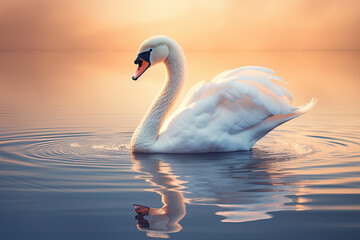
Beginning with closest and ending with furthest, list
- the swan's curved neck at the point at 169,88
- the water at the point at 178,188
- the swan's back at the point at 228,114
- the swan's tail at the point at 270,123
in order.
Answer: the water at the point at 178,188 < the swan's back at the point at 228,114 < the swan's tail at the point at 270,123 < the swan's curved neck at the point at 169,88

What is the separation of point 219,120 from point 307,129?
3214 mm

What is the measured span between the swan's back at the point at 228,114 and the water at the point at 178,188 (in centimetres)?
21

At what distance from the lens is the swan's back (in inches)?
296

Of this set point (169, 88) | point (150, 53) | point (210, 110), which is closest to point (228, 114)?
point (210, 110)

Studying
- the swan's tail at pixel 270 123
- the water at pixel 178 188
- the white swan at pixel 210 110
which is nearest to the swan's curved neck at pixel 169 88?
the white swan at pixel 210 110

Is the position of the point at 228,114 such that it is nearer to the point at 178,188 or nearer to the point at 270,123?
the point at 270,123

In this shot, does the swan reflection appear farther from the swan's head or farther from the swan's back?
the swan's head

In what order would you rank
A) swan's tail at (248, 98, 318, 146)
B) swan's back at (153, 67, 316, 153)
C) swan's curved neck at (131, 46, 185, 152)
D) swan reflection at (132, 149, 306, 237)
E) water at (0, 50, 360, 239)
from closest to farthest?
water at (0, 50, 360, 239) → swan reflection at (132, 149, 306, 237) → swan's back at (153, 67, 316, 153) → swan's tail at (248, 98, 318, 146) → swan's curved neck at (131, 46, 185, 152)

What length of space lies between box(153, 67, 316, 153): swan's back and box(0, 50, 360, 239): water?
21 centimetres

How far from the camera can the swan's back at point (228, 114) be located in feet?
24.6

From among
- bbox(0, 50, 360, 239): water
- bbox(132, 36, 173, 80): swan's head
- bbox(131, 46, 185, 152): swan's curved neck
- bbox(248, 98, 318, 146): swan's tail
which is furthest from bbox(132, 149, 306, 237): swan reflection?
bbox(132, 36, 173, 80): swan's head

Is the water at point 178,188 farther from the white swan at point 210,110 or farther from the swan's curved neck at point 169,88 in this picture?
the swan's curved neck at point 169,88

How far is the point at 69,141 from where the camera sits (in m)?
8.84

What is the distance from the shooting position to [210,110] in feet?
24.9
